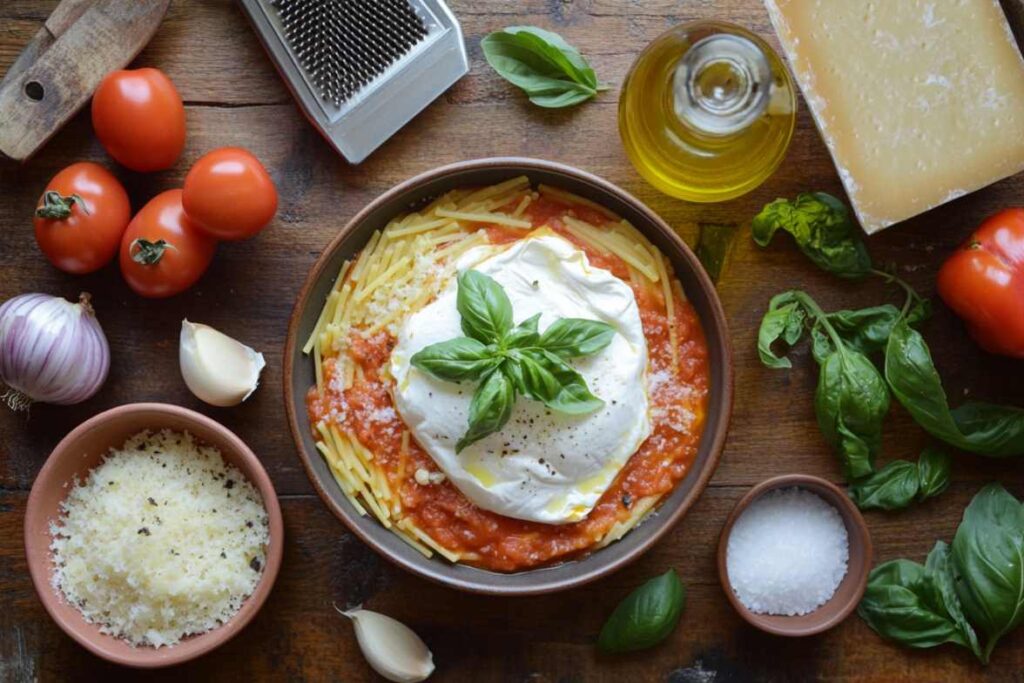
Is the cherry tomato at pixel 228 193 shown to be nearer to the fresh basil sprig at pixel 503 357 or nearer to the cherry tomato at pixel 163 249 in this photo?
the cherry tomato at pixel 163 249

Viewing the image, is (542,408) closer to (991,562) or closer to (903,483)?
(903,483)

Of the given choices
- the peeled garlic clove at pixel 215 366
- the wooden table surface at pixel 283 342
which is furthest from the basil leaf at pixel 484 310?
the peeled garlic clove at pixel 215 366

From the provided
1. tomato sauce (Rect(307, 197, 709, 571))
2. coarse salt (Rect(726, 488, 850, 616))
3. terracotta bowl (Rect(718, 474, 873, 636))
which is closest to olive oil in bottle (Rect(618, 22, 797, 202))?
tomato sauce (Rect(307, 197, 709, 571))

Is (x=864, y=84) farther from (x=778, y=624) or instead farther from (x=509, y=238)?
(x=778, y=624)

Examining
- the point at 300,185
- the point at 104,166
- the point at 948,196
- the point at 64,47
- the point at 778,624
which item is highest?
the point at 64,47

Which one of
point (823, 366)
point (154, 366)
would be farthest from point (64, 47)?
point (823, 366)

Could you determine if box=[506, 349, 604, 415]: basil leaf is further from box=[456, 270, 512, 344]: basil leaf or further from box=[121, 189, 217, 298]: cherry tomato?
box=[121, 189, 217, 298]: cherry tomato
